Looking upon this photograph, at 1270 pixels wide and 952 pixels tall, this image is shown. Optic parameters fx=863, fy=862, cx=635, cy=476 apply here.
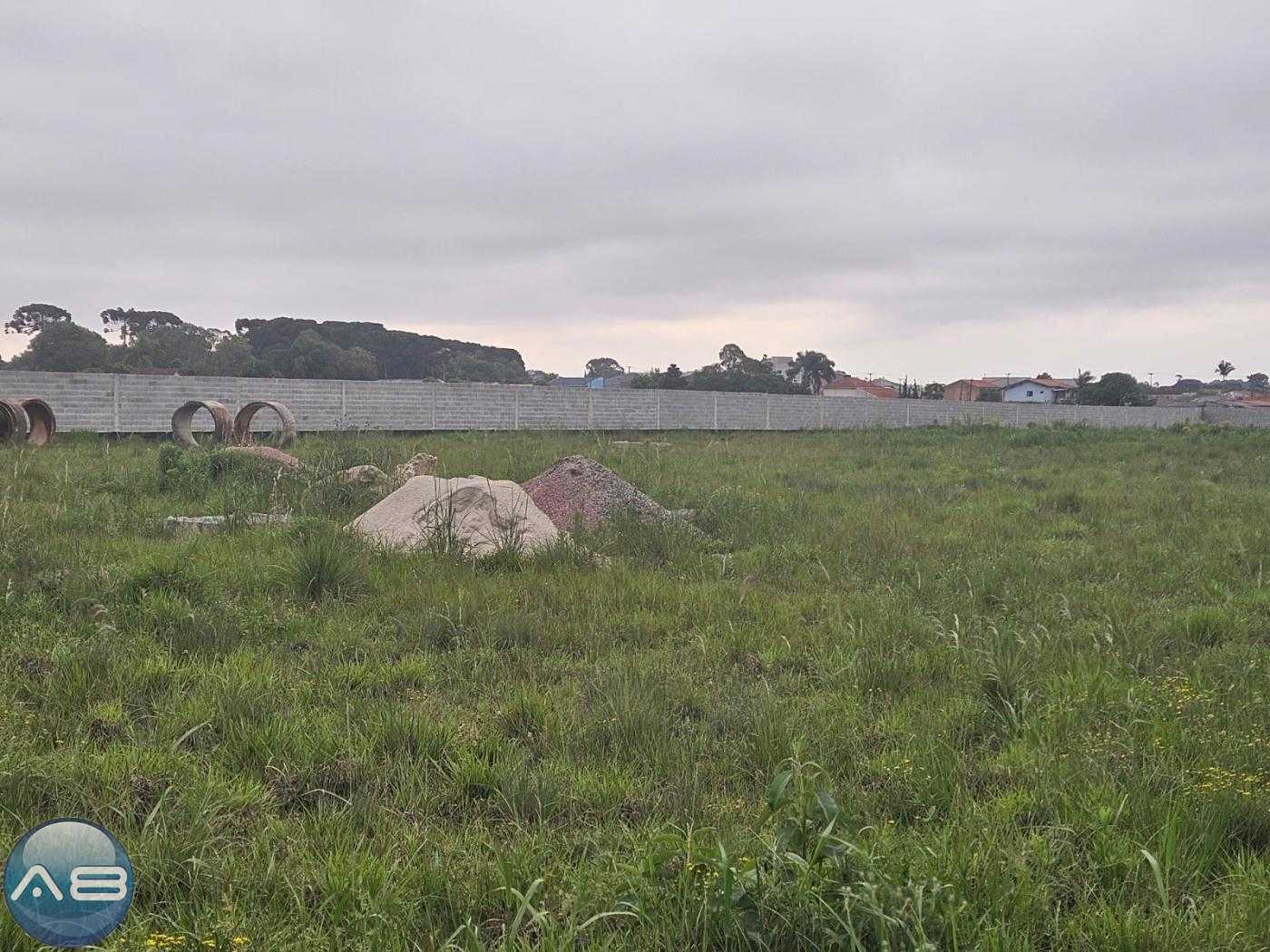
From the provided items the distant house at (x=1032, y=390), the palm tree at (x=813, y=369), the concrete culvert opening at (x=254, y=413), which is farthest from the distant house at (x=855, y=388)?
the concrete culvert opening at (x=254, y=413)

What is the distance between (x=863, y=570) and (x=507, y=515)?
2898mm

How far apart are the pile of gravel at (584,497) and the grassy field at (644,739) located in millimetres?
737

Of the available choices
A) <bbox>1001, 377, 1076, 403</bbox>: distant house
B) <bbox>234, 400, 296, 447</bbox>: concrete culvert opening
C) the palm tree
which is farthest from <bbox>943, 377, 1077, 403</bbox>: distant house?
<bbox>234, 400, 296, 447</bbox>: concrete culvert opening

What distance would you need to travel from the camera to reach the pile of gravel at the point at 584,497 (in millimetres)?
7766

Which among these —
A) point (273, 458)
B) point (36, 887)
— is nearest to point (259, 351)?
point (273, 458)

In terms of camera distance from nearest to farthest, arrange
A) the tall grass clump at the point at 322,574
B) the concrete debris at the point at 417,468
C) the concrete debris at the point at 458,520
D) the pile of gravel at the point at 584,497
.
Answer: the tall grass clump at the point at 322,574 → the concrete debris at the point at 458,520 → the pile of gravel at the point at 584,497 → the concrete debris at the point at 417,468

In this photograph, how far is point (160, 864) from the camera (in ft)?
7.28

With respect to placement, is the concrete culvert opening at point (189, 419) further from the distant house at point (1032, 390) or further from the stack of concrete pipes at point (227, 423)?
the distant house at point (1032, 390)

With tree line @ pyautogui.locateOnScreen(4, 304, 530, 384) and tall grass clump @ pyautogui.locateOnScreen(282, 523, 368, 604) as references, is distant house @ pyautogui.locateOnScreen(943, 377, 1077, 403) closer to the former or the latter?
tree line @ pyautogui.locateOnScreen(4, 304, 530, 384)

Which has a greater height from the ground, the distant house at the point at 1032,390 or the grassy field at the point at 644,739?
the distant house at the point at 1032,390

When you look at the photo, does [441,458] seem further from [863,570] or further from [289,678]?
[289,678]

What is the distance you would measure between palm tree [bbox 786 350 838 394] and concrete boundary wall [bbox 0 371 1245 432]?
140 ft

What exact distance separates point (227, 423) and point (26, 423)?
330 cm

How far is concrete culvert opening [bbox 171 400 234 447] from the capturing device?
15016mm
